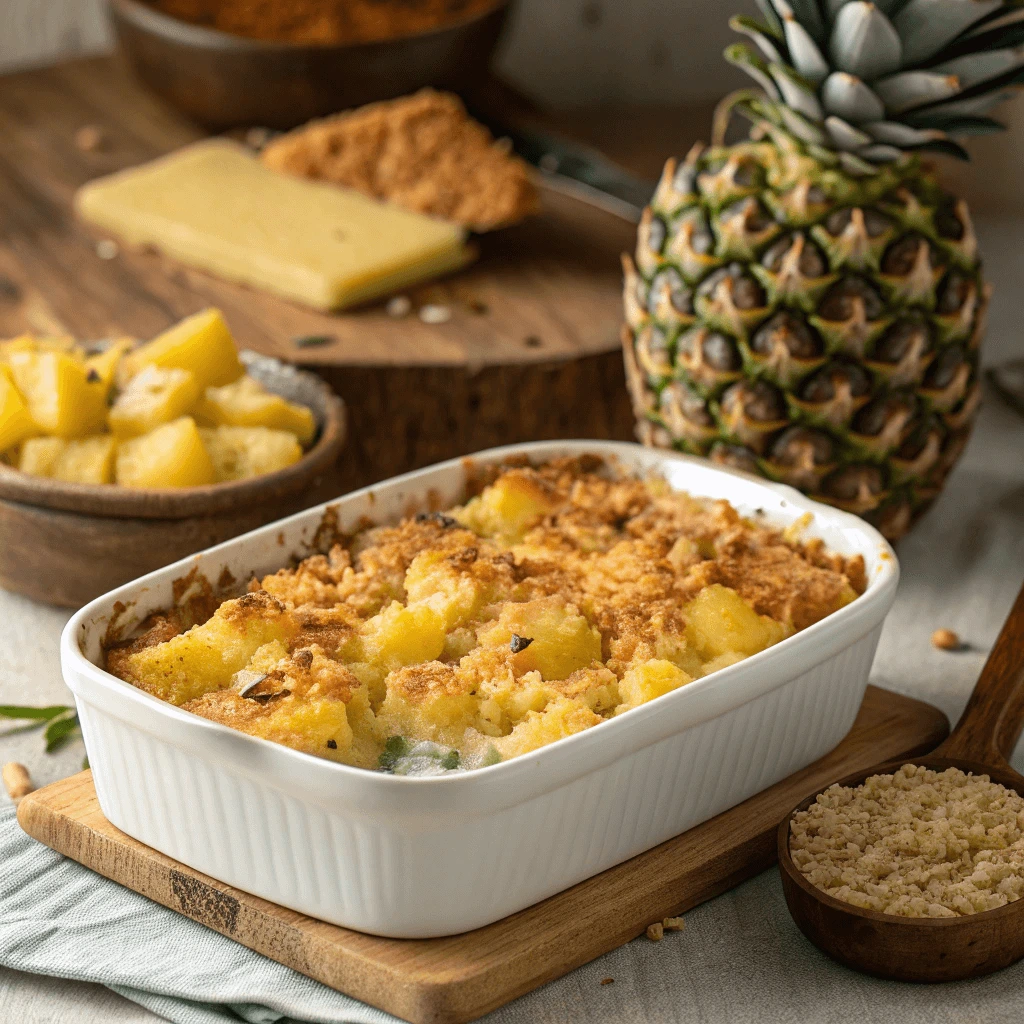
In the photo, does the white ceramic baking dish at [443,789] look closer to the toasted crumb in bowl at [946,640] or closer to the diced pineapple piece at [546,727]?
the diced pineapple piece at [546,727]

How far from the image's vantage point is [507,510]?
7.48ft

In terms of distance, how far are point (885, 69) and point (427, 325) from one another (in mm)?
1092

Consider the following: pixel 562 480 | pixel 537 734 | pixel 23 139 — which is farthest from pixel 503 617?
pixel 23 139

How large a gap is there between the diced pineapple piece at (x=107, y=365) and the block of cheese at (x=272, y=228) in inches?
22.3

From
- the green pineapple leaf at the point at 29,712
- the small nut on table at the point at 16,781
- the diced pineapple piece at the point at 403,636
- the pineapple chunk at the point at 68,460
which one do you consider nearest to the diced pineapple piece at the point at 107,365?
→ the pineapple chunk at the point at 68,460

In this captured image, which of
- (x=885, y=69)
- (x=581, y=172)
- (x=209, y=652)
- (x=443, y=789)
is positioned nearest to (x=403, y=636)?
(x=209, y=652)

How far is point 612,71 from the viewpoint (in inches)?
192

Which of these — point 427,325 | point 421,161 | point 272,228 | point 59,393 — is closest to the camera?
point 59,393

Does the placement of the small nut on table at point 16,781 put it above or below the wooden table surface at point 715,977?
below

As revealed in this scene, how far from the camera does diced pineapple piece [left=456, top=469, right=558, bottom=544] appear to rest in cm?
228

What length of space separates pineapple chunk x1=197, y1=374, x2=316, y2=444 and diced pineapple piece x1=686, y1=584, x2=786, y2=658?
2.81ft

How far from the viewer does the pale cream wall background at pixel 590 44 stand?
4.74 metres

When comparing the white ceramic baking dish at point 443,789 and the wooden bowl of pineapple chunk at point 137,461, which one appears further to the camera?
the wooden bowl of pineapple chunk at point 137,461

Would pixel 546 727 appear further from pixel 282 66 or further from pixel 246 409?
pixel 282 66
